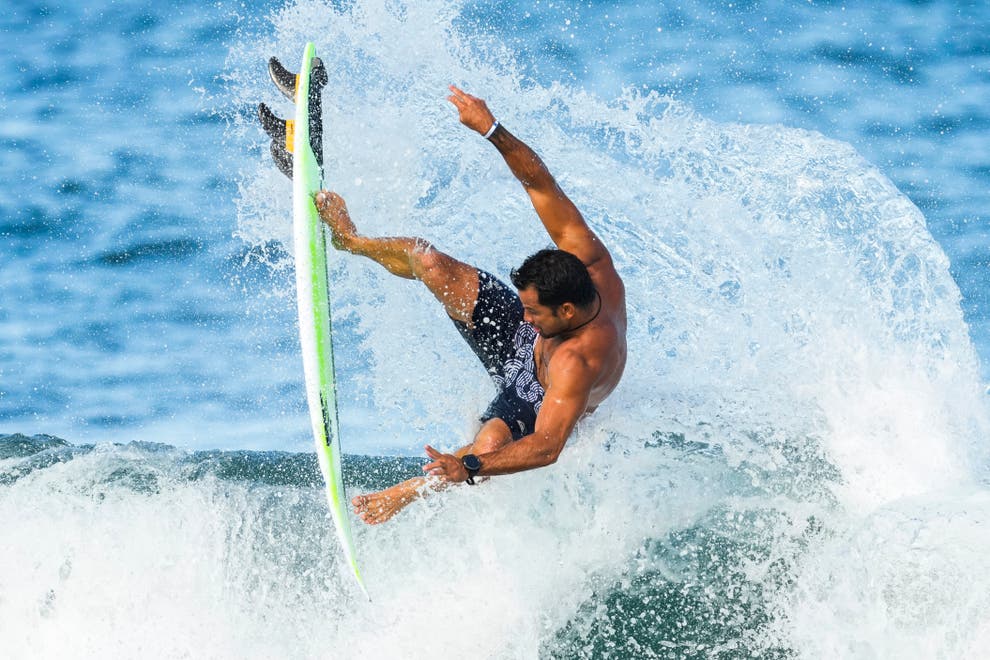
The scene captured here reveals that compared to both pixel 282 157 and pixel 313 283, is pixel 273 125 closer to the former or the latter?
pixel 282 157

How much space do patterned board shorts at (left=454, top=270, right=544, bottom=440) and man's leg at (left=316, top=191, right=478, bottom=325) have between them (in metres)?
0.07

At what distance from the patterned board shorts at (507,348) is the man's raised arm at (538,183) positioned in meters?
0.44

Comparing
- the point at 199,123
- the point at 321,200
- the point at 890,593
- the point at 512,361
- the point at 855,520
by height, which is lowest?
the point at 890,593

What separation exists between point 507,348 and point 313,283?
2.89 feet

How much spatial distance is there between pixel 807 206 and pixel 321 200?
2849 millimetres

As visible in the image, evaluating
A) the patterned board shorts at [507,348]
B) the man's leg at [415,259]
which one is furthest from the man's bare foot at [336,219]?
the patterned board shorts at [507,348]

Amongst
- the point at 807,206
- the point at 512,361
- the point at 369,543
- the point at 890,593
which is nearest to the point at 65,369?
the point at 369,543

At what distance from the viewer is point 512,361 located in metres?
4.87

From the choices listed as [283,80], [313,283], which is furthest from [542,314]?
[283,80]

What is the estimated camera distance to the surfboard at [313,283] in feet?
15.0

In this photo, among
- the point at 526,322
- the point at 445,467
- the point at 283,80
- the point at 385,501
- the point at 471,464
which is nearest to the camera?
the point at 445,467

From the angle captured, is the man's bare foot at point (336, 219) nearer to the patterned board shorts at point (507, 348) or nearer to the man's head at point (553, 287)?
the patterned board shorts at point (507, 348)

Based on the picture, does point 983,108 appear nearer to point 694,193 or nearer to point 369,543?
point 694,193

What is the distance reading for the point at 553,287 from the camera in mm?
4074
